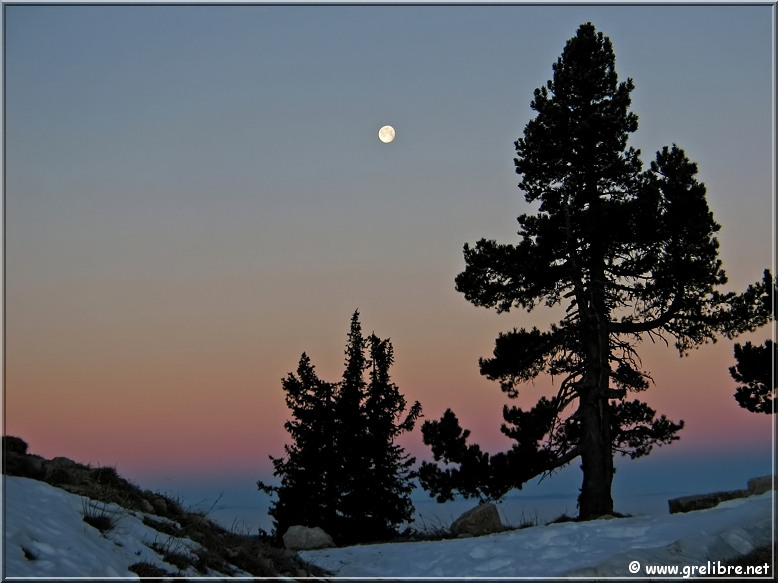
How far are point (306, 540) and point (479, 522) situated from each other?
479 cm

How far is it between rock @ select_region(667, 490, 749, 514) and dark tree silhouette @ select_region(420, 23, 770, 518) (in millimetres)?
2772

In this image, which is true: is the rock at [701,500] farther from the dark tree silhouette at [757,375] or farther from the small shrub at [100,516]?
the small shrub at [100,516]

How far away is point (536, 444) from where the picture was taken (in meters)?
23.7

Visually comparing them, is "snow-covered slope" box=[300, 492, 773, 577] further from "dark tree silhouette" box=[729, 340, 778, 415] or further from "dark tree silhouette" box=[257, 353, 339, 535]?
"dark tree silhouette" box=[257, 353, 339, 535]

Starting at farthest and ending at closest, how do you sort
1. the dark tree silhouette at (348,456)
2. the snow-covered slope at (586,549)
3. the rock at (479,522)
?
the dark tree silhouette at (348,456), the rock at (479,522), the snow-covered slope at (586,549)

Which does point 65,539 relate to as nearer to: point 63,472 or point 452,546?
point 63,472

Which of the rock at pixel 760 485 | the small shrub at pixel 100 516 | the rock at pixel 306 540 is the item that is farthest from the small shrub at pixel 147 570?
the rock at pixel 760 485

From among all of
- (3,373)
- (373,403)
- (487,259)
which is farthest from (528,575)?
(373,403)

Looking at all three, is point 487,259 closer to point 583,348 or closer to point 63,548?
point 583,348

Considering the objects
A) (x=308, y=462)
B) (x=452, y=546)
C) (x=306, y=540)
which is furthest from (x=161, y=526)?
(x=308, y=462)

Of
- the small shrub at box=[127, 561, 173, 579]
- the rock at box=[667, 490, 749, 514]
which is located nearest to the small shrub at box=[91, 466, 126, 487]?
the small shrub at box=[127, 561, 173, 579]

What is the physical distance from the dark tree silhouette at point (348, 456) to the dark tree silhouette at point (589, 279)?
10.6m

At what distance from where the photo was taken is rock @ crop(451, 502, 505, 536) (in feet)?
Answer: 63.7

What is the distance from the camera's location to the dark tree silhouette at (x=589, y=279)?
904 inches
